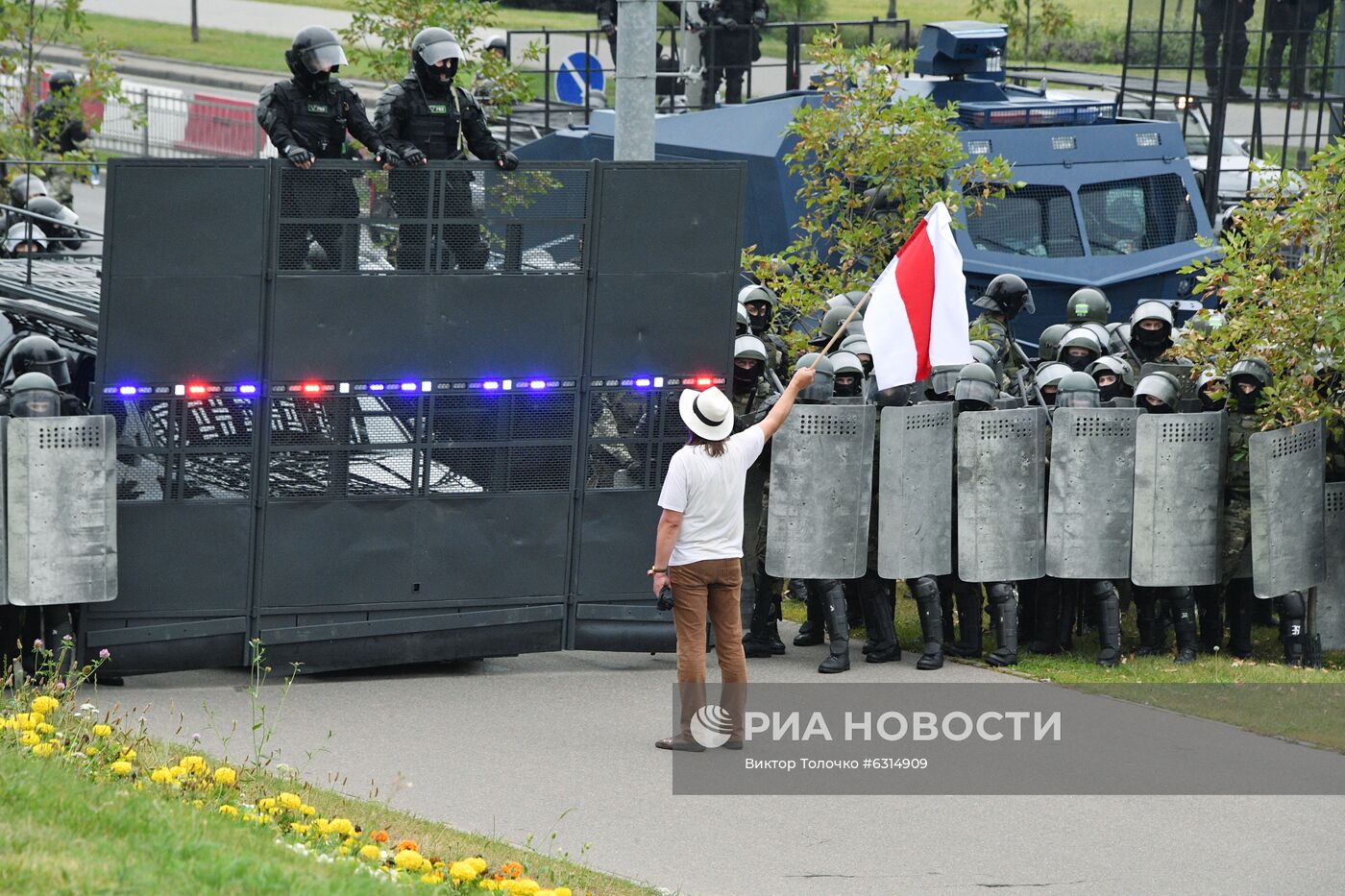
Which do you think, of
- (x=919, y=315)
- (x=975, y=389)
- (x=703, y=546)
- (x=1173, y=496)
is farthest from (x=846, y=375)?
(x=703, y=546)

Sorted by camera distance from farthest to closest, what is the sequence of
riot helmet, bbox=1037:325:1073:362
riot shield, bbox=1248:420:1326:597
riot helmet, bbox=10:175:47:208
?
riot helmet, bbox=10:175:47:208 < riot helmet, bbox=1037:325:1073:362 < riot shield, bbox=1248:420:1326:597

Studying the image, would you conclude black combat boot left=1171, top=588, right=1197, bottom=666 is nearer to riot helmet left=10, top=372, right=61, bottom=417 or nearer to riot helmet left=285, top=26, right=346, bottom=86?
riot helmet left=285, top=26, right=346, bottom=86

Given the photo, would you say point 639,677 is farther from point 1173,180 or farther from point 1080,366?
point 1173,180

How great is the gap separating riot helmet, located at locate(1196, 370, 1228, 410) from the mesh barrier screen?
157 inches

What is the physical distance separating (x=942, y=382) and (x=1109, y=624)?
1798 millimetres

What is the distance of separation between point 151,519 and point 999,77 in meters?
12.1

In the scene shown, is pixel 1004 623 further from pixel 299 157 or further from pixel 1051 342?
pixel 299 157

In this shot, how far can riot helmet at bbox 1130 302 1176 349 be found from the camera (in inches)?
520

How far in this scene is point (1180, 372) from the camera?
1294cm

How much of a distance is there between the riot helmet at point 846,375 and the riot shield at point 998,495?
77 cm

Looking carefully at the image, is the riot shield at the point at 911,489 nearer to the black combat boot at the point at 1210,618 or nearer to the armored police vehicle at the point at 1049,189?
the black combat boot at the point at 1210,618

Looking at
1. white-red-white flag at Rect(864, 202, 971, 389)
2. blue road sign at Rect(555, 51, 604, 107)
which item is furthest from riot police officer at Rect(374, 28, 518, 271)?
blue road sign at Rect(555, 51, 604, 107)

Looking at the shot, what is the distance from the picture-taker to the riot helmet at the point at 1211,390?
11781 mm

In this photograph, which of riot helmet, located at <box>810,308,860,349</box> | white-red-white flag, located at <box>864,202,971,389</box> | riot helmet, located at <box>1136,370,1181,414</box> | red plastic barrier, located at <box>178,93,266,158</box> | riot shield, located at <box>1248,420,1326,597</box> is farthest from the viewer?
red plastic barrier, located at <box>178,93,266,158</box>
